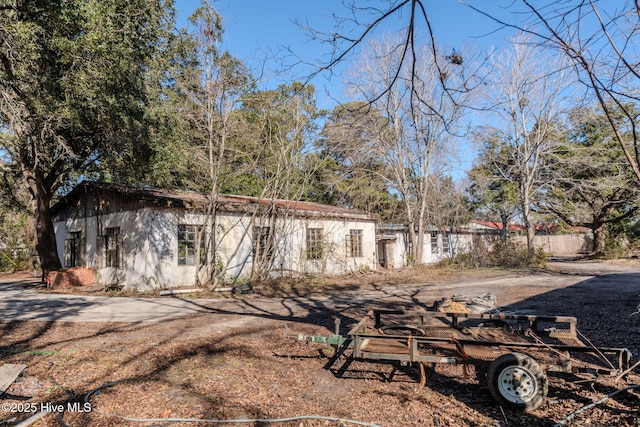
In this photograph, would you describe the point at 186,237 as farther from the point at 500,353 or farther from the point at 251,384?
the point at 500,353

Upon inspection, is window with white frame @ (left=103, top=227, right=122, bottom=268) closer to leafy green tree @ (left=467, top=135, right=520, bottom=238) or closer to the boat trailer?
the boat trailer

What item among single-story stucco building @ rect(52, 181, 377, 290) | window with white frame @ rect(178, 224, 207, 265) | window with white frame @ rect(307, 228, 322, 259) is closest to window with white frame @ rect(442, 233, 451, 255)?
single-story stucco building @ rect(52, 181, 377, 290)

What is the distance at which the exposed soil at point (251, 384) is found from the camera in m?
3.69

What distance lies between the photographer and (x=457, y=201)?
30.3 metres

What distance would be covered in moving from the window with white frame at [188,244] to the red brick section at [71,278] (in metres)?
4.58

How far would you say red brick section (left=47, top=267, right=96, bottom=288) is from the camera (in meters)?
14.8

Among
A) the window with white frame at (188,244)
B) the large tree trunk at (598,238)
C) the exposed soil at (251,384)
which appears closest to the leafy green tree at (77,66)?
the window with white frame at (188,244)

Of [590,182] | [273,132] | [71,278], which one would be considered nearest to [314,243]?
[273,132]

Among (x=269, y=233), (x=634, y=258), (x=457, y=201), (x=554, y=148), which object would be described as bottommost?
(x=634, y=258)

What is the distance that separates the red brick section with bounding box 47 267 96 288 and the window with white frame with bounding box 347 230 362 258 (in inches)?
478

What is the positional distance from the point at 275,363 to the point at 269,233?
37.2 ft

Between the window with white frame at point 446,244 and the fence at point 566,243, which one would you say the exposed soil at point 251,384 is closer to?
the window with white frame at point 446,244

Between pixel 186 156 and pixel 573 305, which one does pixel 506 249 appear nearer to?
pixel 573 305

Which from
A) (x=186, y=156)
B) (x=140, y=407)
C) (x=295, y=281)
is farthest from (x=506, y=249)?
(x=140, y=407)
